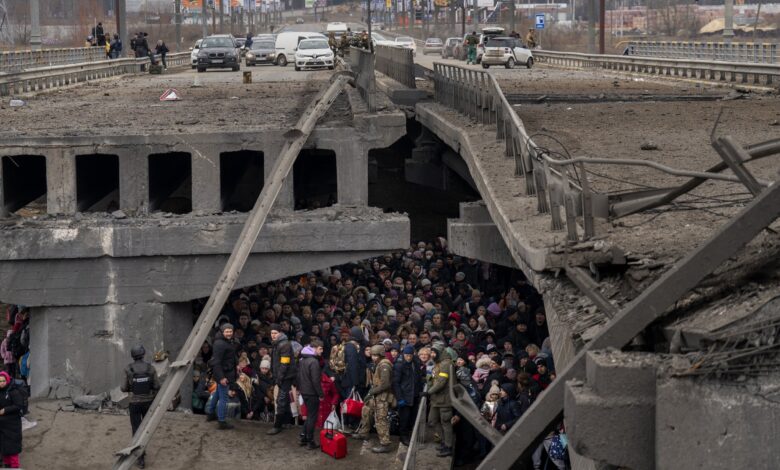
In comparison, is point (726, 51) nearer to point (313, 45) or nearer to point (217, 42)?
point (313, 45)

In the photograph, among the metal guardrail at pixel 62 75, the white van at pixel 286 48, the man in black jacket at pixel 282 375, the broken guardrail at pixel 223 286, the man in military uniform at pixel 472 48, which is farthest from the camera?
the white van at pixel 286 48

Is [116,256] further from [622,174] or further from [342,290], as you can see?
[622,174]

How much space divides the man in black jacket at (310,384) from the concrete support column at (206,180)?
6127 millimetres

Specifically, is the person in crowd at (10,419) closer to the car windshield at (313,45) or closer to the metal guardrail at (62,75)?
the metal guardrail at (62,75)

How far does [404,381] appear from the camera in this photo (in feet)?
51.9

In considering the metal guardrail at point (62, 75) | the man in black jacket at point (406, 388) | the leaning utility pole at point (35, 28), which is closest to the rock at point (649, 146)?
the man in black jacket at point (406, 388)

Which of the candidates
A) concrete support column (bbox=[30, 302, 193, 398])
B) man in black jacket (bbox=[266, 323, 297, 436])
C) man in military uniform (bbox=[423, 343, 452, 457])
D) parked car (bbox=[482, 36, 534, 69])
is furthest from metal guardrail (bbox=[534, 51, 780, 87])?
man in military uniform (bbox=[423, 343, 452, 457])

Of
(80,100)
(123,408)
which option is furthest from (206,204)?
(80,100)

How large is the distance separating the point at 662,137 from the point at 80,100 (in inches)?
770

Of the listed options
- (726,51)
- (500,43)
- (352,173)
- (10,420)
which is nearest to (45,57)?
(726,51)

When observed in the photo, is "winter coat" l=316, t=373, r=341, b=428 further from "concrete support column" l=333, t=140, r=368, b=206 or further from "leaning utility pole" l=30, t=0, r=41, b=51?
"leaning utility pole" l=30, t=0, r=41, b=51

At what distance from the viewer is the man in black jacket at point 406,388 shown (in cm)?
1577

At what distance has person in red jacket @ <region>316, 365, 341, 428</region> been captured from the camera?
53.9 feet

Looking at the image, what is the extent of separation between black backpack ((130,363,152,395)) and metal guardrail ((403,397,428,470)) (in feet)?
9.80
